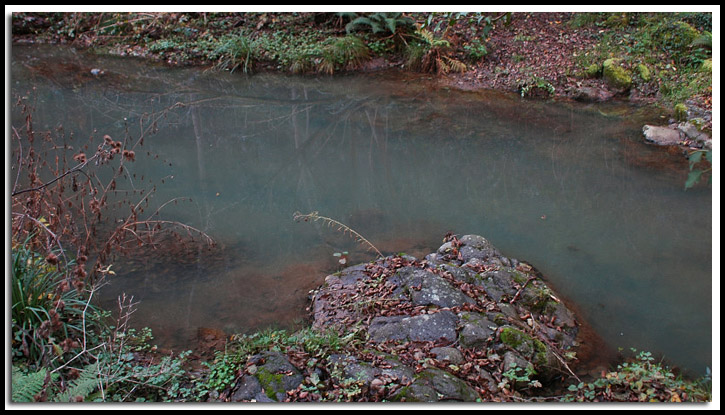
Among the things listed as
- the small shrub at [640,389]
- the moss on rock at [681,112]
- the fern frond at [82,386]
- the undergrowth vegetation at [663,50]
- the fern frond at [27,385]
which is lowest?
the small shrub at [640,389]

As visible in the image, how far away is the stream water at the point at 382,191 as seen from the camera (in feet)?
15.3

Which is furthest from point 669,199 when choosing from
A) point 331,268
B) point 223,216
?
point 223,216

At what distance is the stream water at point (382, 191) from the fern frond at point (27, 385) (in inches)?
48.7

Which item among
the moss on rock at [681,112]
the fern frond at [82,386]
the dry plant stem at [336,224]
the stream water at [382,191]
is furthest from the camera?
the moss on rock at [681,112]

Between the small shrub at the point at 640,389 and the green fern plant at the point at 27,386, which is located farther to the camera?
the small shrub at the point at 640,389

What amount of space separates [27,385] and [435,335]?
2420mm

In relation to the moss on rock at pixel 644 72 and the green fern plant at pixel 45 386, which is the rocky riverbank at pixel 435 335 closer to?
the green fern plant at pixel 45 386

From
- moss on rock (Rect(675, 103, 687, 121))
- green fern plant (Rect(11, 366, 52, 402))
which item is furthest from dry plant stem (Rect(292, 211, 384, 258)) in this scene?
moss on rock (Rect(675, 103, 687, 121))

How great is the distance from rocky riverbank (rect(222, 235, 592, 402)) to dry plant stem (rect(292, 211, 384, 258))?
504 mm

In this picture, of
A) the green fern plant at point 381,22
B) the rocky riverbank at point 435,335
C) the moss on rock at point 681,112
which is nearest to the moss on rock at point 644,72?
the moss on rock at point 681,112

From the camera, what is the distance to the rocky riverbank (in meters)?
3.15

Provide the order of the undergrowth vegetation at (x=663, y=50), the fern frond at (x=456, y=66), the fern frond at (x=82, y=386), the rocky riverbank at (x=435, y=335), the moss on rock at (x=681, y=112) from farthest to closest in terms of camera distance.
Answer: the fern frond at (x=456, y=66), the undergrowth vegetation at (x=663, y=50), the moss on rock at (x=681, y=112), the rocky riverbank at (x=435, y=335), the fern frond at (x=82, y=386)

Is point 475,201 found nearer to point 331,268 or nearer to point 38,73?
point 331,268

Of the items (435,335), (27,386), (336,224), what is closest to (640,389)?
(435,335)
